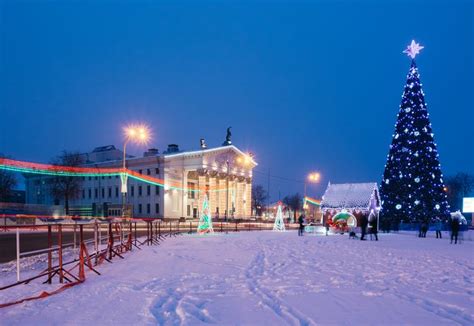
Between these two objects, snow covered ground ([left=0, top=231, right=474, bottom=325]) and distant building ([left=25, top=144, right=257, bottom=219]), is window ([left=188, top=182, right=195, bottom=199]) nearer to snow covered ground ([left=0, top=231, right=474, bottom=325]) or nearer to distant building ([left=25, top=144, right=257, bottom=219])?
distant building ([left=25, top=144, right=257, bottom=219])

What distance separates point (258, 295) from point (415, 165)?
32443 mm

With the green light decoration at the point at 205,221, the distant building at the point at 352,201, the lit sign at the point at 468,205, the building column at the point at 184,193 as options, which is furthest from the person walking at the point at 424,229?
the building column at the point at 184,193

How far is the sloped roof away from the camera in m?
36.2

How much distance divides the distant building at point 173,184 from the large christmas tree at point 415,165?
122ft

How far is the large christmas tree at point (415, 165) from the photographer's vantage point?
116 ft

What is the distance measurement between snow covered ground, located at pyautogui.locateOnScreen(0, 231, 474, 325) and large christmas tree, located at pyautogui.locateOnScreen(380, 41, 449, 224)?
25.1 meters

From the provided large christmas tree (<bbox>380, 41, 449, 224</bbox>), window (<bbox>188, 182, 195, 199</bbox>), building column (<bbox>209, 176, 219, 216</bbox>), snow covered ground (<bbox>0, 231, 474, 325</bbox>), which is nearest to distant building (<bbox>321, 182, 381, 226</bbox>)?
large christmas tree (<bbox>380, 41, 449, 224</bbox>)

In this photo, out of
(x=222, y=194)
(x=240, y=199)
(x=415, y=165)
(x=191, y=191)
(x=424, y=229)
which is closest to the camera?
(x=424, y=229)

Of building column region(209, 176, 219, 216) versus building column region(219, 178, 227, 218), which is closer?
building column region(209, 176, 219, 216)

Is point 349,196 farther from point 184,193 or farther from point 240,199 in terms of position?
point 240,199

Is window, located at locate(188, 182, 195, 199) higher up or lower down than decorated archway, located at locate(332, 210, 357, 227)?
higher up

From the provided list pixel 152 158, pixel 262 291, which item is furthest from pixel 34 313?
pixel 152 158

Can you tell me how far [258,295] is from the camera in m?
7.90

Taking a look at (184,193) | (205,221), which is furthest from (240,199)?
(205,221)
